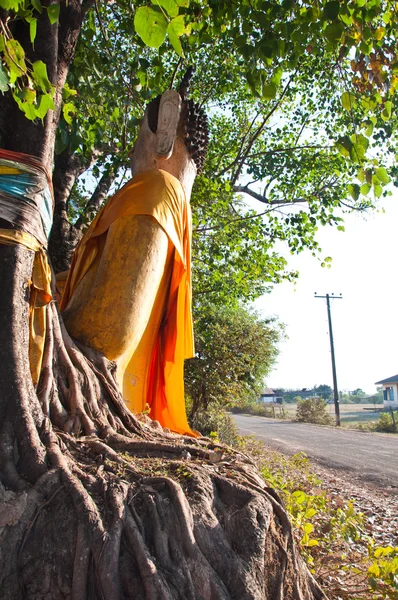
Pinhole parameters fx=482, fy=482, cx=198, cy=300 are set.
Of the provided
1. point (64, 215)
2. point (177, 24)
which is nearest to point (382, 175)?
point (177, 24)

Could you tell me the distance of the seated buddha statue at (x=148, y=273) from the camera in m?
3.19

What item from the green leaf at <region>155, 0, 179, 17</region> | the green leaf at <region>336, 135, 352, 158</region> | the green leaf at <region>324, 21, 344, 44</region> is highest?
the green leaf at <region>324, 21, 344, 44</region>

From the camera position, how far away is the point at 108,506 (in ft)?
5.90

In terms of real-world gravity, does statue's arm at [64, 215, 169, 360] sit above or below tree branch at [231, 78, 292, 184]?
below

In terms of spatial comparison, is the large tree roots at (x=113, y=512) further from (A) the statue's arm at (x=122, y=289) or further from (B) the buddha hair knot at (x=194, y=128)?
(B) the buddha hair knot at (x=194, y=128)

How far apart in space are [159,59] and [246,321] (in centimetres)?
1140

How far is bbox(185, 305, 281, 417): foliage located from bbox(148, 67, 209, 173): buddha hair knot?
803 centimetres

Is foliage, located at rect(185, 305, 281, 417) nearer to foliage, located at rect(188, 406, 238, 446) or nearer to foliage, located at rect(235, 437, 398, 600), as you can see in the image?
foliage, located at rect(188, 406, 238, 446)

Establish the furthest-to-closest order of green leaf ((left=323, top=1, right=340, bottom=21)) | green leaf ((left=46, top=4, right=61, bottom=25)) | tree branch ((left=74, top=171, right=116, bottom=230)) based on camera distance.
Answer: tree branch ((left=74, top=171, right=116, bottom=230)) < green leaf ((left=323, top=1, right=340, bottom=21)) < green leaf ((left=46, top=4, right=61, bottom=25))

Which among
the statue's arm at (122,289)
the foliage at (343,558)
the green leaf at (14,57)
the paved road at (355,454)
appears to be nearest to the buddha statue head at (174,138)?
the statue's arm at (122,289)

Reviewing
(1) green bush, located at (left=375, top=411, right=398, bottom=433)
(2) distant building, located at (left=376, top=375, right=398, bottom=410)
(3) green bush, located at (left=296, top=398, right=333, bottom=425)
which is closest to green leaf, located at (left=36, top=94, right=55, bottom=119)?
(1) green bush, located at (left=375, top=411, right=398, bottom=433)

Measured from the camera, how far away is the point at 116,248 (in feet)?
10.9

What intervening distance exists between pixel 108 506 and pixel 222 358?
37.8 feet

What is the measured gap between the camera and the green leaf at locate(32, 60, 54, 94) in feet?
8.31
